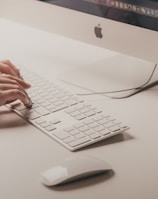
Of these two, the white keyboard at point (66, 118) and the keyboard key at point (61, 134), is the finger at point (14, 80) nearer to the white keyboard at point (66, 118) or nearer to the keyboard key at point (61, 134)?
the white keyboard at point (66, 118)

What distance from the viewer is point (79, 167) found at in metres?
0.74

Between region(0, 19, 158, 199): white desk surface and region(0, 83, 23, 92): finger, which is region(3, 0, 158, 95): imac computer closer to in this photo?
region(0, 19, 158, 199): white desk surface

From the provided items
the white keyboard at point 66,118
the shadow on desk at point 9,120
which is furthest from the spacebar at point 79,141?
the shadow on desk at point 9,120

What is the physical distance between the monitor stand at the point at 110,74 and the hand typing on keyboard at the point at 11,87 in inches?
5.5

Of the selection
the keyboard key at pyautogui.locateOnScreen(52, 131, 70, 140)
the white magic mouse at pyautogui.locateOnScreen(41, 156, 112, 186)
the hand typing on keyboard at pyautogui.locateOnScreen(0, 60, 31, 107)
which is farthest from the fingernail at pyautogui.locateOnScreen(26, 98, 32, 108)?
the white magic mouse at pyautogui.locateOnScreen(41, 156, 112, 186)

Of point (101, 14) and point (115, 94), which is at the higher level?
point (101, 14)

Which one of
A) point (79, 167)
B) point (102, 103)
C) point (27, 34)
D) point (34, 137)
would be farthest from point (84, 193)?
point (27, 34)

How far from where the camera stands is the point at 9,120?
94 centimetres

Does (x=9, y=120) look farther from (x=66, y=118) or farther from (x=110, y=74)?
(x=110, y=74)

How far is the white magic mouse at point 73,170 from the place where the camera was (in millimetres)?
727

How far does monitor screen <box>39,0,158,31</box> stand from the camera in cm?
100

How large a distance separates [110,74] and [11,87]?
0.28 m

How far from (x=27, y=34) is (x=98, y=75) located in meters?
0.42

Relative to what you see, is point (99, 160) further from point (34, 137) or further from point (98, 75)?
point (98, 75)
